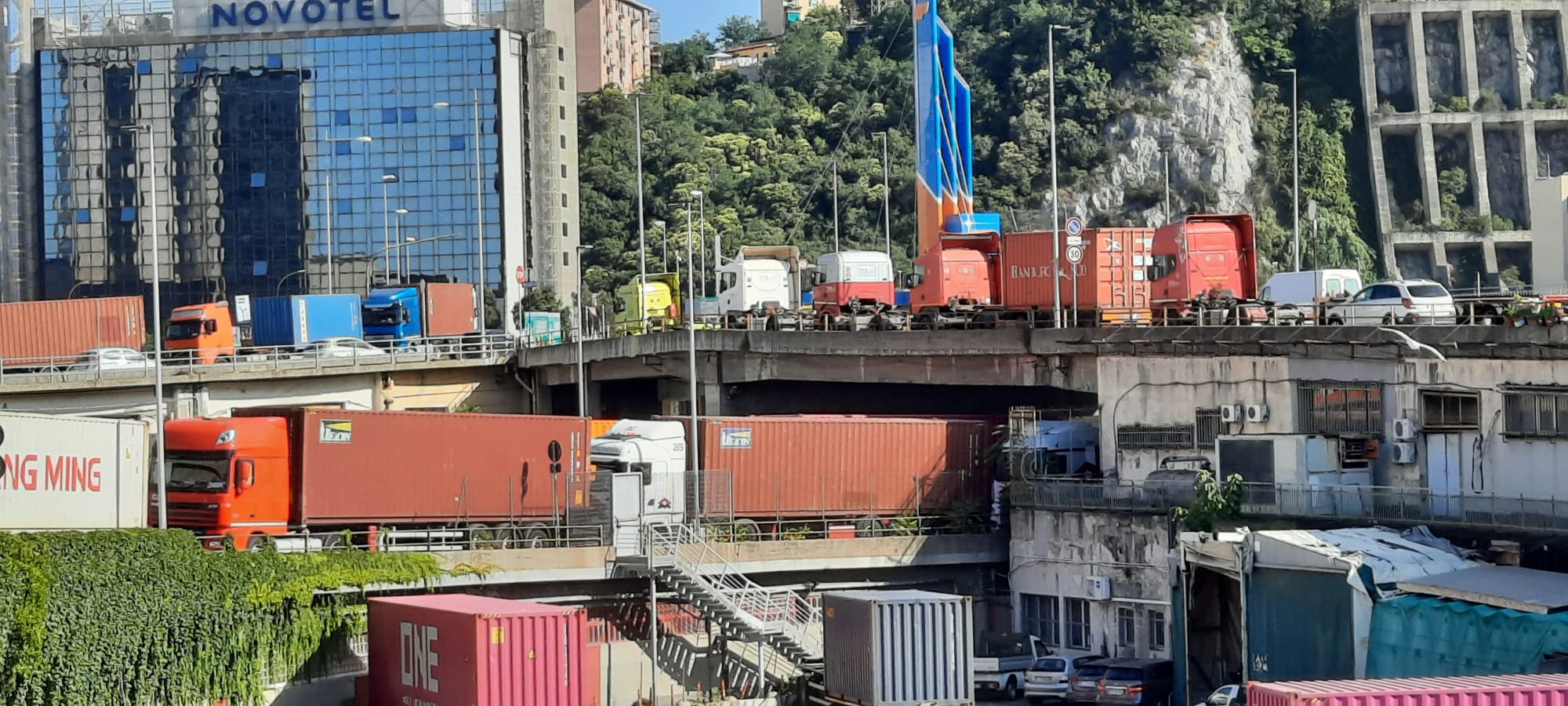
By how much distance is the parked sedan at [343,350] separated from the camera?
2667 inches

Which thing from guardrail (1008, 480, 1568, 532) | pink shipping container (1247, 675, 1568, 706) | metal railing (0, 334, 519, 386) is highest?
metal railing (0, 334, 519, 386)

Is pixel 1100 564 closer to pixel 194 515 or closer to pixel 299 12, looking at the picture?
pixel 194 515

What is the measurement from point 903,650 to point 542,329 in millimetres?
51883

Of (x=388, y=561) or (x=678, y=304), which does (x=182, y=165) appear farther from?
(x=388, y=561)

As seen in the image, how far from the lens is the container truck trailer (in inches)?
1827

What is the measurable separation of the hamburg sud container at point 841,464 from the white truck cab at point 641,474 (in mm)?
887

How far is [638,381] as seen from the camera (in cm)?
7100

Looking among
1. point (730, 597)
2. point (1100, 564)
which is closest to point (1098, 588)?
point (1100, 564)

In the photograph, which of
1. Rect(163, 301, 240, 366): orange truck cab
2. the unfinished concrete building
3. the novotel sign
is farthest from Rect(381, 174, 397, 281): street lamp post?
the unfinished concrete building

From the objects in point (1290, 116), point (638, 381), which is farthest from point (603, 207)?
point (638, 381)

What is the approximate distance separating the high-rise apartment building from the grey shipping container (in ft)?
335

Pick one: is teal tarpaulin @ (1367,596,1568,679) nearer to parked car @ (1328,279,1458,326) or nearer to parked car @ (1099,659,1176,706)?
parked car @ (1099,659,1176,706)

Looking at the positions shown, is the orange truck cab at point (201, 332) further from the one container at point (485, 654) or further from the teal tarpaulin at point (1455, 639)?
the teal tarpaulin at point (1455, 639)

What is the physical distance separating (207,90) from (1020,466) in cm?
7026
